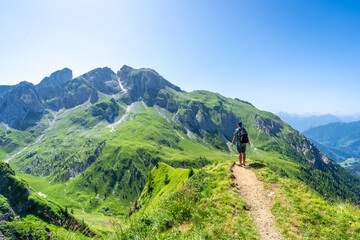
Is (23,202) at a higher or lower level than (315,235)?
lower

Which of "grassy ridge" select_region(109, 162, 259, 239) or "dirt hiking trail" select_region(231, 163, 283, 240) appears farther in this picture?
"dirt hiking trail" select_region(231, 163, 283, 240)

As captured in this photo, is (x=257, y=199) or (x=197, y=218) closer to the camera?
(x=197, y=218)

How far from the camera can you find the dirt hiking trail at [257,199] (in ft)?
35.4

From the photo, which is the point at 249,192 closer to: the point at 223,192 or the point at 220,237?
the point at 223,192

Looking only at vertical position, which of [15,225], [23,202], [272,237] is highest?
[272,237]

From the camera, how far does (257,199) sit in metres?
14.5

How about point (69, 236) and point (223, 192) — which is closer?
point (69, 236)

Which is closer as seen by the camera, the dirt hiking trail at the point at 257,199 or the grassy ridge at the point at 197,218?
the grassy ridge at the point at 197,218

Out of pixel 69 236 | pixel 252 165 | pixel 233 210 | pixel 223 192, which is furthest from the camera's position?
pixel 252 165

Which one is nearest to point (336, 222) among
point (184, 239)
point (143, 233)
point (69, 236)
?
point (184, 239)

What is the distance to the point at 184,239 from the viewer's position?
9.29m

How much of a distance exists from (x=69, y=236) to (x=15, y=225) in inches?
2511

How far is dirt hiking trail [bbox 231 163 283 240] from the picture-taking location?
1080cm

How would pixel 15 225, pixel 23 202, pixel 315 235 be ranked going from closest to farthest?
pixel 315 235
pixel 15 225
pixel 23 202
